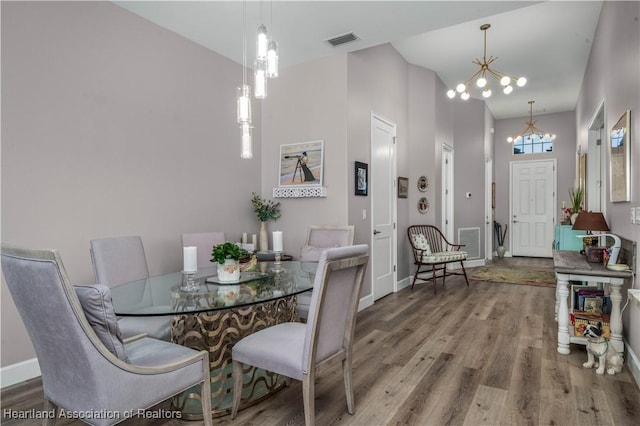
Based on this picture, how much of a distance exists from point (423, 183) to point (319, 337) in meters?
4.46

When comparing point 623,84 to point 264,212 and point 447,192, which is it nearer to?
point 264,212

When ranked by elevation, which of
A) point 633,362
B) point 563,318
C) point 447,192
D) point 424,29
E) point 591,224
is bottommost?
point 633,362

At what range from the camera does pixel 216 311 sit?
195 cm

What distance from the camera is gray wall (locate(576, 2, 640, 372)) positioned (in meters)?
2.58

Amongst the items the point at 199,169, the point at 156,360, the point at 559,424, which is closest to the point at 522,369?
the point at 559,424

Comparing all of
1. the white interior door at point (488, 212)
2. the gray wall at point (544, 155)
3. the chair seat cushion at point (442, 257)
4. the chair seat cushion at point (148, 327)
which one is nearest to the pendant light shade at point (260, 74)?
the chair seat cushion at point (148, 327)

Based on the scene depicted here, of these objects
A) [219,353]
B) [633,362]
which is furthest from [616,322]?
[219,353]

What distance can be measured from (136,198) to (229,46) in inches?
71.9

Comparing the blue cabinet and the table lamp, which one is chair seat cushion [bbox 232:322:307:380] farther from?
the blue cabinet

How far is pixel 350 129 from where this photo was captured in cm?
408

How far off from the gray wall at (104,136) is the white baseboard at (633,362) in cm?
364

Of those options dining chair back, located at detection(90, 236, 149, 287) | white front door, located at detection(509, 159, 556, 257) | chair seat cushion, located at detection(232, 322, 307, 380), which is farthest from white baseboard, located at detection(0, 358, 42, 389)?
white front door, located at detection(509, 159, 556, 257)

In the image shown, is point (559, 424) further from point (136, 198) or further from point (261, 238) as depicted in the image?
point (136, 198)

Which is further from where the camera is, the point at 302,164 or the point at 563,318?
the point at 302,164
